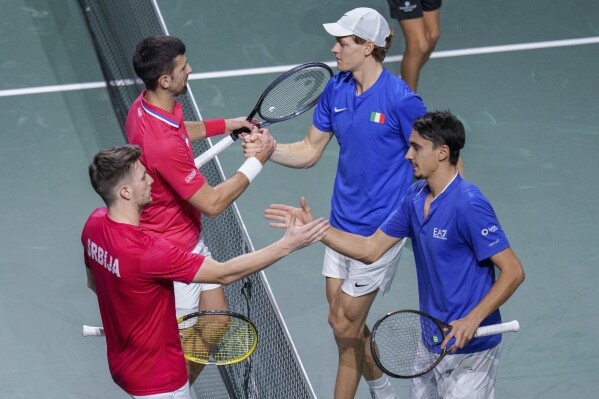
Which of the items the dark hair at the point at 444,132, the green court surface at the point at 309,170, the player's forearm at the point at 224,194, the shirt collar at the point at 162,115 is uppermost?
the shirt collar at the point at 162,115

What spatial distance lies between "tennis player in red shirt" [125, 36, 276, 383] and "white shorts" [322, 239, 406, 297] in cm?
73

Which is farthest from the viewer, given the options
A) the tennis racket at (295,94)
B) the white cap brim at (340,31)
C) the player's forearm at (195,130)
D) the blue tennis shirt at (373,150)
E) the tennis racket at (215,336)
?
the tennis racket at (295,94)

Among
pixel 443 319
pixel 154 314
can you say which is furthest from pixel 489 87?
pixel 154 314

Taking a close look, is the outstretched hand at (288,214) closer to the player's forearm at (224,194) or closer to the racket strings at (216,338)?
the player's forearm at (224,194)

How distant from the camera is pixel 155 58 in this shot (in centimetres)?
558

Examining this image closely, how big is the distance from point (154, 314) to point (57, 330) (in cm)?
231

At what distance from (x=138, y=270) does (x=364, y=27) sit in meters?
2.07

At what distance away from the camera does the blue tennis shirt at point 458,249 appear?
501cm

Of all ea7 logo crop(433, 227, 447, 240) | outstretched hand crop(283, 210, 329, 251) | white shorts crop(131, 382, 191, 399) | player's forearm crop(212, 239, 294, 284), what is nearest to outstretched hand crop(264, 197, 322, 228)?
outstretched hand crop(283, 210, 329, 251)

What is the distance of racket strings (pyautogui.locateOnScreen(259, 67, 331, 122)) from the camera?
21.5 feet

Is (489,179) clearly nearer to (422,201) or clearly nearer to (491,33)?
(491,33)

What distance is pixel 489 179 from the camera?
27.1 feet

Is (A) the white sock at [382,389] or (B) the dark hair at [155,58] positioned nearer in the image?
(B) the dark hair at [155,58]

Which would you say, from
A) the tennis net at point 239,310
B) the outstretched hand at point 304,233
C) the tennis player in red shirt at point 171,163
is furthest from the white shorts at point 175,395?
the outstretched hand at point 304,233
